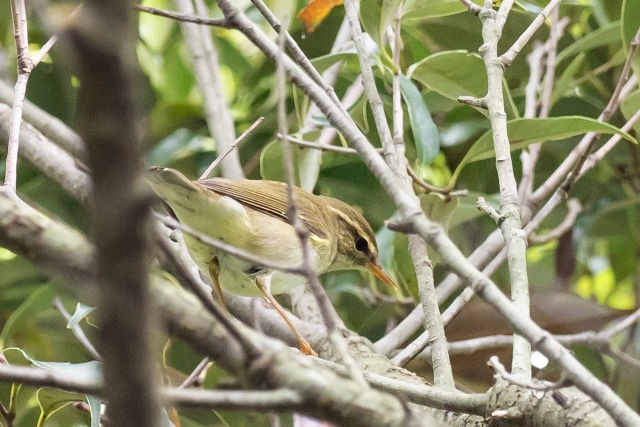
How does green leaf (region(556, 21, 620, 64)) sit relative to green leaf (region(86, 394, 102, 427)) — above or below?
above

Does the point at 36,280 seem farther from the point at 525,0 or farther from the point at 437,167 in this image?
the point at 525,0

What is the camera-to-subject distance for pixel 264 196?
308 cm

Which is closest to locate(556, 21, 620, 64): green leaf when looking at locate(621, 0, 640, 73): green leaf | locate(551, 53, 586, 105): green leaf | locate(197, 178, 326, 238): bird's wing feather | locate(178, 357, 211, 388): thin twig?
locate(551, 53, 586, 105): green leaf

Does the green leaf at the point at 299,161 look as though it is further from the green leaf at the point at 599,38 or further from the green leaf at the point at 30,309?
the green leaf at the point at 599,38

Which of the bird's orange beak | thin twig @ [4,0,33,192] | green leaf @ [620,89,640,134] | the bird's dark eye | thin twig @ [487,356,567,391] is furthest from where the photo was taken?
the bird's dark eye

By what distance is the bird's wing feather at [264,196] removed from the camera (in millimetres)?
2914

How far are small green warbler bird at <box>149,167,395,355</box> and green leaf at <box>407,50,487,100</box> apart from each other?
0.62 meters

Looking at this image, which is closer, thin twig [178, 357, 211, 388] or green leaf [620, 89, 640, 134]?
thin twig [178, 357, 211, 388]

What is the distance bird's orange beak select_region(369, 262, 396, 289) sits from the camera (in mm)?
3284

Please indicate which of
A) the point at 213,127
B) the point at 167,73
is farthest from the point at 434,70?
the point at 167,73

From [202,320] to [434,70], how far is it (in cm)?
209

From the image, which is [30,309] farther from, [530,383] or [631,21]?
[631,21]

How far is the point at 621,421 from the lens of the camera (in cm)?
132

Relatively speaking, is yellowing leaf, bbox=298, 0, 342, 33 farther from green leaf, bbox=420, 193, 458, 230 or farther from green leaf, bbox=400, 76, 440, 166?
green leaf, bbox=420, 193, 458, 230
